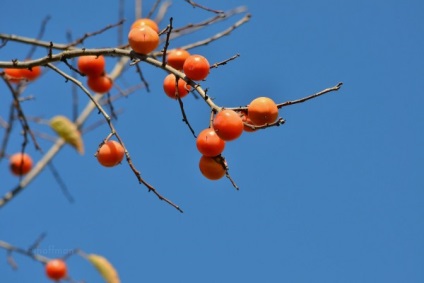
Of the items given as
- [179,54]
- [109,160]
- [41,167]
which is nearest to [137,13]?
[41,167]

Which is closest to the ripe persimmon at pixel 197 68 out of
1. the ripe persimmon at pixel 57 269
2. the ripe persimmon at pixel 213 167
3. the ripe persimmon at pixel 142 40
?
the ripe persimmon at pixel 142 40

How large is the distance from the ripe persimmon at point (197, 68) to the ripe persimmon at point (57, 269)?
1.79 metres

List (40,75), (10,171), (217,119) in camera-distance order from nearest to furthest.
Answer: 1. (217,119)
2. (40,75)
3. (10,171)

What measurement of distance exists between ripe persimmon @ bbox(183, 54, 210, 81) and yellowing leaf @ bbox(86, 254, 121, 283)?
0.78 meters

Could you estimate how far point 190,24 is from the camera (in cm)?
263

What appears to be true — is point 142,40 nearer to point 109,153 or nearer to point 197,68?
point 197,68

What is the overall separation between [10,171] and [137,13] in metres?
1.73

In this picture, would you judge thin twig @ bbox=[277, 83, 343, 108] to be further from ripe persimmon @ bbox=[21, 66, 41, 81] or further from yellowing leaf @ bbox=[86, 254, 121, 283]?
ripe persimmon @ bbox=[21, 66, 41, 81]

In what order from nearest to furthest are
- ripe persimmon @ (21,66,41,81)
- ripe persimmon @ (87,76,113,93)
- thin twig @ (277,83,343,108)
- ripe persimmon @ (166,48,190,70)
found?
thin twig @ (277,83,343,108), ripe persimmon @ (166,48,190,70), ripe persimmon @ (87,76,113,93), ripe persimmon @ (21,66,41,81)

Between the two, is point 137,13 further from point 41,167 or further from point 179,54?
point 179,54

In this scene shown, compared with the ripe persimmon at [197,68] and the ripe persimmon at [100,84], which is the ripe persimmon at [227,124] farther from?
the ripe persimmon at [100,84]

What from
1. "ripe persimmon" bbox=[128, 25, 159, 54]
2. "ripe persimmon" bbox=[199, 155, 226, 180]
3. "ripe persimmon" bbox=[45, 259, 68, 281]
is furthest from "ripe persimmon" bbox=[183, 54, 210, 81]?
"ripe persimmon" bbox=[45, 259, 68, 281]

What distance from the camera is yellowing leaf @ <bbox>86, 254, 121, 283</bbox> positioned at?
2.01 meters

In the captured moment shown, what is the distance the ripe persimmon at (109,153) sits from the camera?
1897mm
